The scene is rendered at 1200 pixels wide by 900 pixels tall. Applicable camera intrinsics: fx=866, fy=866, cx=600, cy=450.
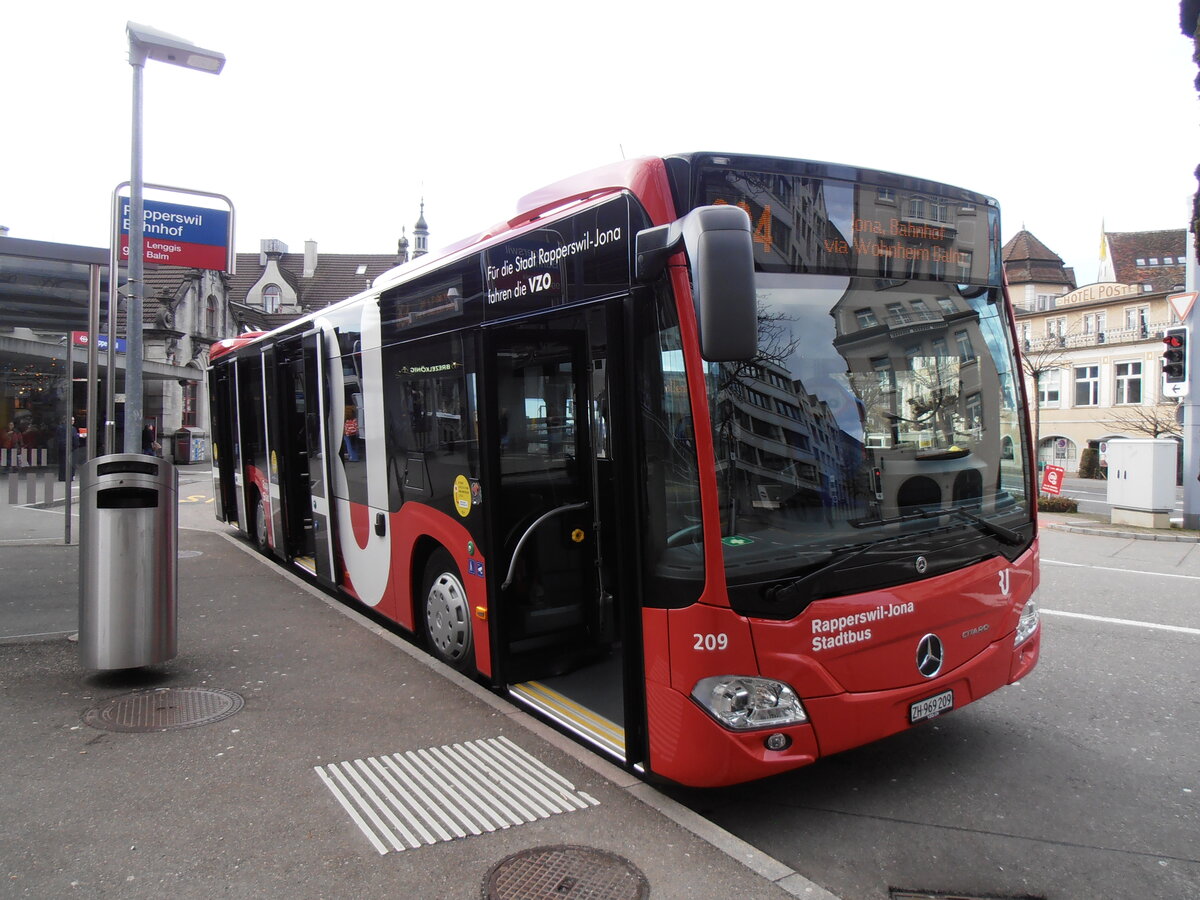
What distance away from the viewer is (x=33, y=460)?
40.3 ft

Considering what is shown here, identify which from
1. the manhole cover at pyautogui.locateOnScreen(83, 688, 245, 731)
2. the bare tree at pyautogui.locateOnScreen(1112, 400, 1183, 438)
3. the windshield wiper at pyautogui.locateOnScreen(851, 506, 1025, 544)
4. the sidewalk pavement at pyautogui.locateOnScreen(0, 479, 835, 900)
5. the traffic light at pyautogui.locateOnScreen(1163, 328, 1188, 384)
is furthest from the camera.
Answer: the bare tree at pyautogui.locateOnScreen(1112, 400, 1183, 438)

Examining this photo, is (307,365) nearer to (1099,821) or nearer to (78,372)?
(1099,821)

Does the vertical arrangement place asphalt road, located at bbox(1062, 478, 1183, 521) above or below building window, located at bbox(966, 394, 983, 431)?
below

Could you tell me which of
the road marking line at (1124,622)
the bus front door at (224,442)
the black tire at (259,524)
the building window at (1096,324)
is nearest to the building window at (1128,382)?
the building window at (1096,324)

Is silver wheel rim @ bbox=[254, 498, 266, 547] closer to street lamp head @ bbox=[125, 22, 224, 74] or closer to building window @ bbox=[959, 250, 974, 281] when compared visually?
street lamp head @ bbox=[125, 22, 224, 74]

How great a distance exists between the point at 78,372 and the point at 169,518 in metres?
12.1

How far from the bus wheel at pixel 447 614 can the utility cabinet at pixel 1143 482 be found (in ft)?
50.5

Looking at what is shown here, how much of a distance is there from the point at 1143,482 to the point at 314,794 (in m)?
17.2

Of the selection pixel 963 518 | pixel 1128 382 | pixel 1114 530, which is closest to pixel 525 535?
pixel 963 518

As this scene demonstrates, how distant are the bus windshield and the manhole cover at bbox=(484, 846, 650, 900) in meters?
1.22

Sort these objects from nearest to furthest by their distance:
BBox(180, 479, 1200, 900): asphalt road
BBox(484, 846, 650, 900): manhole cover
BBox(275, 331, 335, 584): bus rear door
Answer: BBox(484, 846, 650, 900): manhole cover < BBox(180, 479, 1200, 900): asphalt road < BBox(275, 331, 335, 584): bus rear door

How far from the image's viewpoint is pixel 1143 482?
16.5m

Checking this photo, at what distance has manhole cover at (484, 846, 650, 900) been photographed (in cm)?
320

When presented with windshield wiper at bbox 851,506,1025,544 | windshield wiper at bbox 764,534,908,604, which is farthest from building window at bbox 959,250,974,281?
windshield wiper at bbox 764,534,908,604
